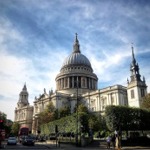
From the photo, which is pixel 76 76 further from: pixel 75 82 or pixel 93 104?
pixel 93 104

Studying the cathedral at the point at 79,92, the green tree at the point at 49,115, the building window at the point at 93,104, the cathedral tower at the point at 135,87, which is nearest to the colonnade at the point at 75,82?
the cathedral at the point at 79,92

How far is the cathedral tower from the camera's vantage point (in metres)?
78.5

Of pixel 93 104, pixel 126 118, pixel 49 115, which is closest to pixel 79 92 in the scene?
pixel 93 104

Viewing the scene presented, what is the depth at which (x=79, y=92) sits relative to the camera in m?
115

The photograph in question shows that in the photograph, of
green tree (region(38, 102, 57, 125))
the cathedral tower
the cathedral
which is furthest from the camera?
green tree (region(38, 102, 57, 125))

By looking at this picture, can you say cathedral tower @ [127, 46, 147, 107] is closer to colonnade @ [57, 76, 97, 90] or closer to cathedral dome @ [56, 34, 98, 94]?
cathedral dome @ [56, 34, 98, 94]

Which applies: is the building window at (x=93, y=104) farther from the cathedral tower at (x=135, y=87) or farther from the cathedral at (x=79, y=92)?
the cathedral tower at (x=135, y=87)

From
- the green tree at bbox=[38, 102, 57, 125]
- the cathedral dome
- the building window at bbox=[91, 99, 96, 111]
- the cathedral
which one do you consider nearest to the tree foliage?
the cathedral

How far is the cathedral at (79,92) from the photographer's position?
82.8 meters

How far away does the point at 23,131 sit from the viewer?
75.9m

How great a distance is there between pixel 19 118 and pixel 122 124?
110844 mm

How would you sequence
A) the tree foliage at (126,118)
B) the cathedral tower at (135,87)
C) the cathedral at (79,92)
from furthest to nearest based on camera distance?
the cathedral at (79,92) → the cathedral tower at (135,87) → the tree foliage at (126,118)

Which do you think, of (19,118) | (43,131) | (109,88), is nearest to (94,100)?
(109,88)

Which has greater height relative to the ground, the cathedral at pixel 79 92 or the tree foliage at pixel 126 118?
the cathedral at pixel 79 92
